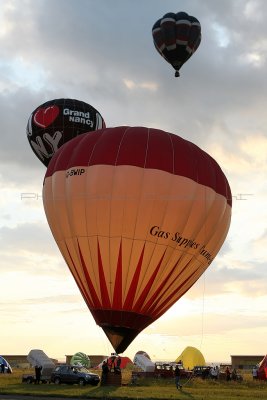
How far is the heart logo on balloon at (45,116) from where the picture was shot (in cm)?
4781

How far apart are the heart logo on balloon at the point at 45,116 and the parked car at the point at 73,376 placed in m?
16.9

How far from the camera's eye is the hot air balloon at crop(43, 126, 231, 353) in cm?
3198

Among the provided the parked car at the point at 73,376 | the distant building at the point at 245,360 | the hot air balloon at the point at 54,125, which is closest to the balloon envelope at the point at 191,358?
the distant building at the point at 245,360

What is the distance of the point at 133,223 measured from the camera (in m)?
31.9

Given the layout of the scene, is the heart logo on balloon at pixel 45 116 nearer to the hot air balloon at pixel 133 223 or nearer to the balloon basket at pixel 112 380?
the hot air balloon at pixel 133 223

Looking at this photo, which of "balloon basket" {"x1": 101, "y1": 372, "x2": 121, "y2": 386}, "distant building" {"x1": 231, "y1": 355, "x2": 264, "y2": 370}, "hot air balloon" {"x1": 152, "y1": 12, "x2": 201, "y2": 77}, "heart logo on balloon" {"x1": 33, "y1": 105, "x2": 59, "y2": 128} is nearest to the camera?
"balloon basket" {"x1": 101, "y1": 372, "x2": 121, "y2": 386}

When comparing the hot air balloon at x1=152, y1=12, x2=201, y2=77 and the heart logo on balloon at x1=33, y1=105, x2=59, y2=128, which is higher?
the hot air balloon at x1=152, y1=12, x2=201, y2=77

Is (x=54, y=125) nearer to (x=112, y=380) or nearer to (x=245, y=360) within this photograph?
(x=112, y=380)

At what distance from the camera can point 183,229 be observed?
106ft

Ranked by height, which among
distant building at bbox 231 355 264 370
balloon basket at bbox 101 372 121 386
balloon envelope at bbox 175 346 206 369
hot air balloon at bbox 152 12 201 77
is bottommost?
balloon basket at bbox 101 372 121 386

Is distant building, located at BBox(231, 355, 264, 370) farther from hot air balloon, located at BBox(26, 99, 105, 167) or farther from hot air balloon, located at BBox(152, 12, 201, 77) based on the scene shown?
hot air balloon, located at BBox(152, 12, 201, 77)

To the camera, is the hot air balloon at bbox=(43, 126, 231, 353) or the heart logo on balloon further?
the heart logo on balloon

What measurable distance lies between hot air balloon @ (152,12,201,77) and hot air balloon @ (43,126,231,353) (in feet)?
28.6

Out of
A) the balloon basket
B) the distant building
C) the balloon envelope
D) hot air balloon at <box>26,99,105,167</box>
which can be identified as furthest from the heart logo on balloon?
the distant building
